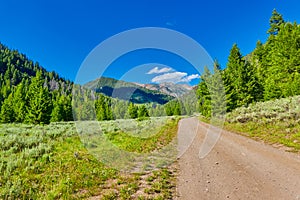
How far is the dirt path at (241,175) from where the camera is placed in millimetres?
5375

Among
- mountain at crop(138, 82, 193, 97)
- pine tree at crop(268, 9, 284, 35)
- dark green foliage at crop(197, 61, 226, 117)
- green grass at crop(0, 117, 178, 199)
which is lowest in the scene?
green grass at crop(0, 117, 178, 199)

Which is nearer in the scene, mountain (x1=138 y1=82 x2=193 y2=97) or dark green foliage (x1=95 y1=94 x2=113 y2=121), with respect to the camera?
mountain (x1=138 y1=82 x2=193 y2=97)

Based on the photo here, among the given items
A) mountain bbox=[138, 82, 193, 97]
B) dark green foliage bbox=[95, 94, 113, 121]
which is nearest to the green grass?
mountain bbox=[138, 82, 193, 97]

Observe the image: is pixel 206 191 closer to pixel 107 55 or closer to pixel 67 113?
pixel 107 55

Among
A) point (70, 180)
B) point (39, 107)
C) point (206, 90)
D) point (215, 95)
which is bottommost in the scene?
point (70, 180)

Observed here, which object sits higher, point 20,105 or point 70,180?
point 20,105

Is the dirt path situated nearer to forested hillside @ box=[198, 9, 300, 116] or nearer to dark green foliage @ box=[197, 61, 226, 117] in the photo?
forested hillside @ box=[198, 9, 300, 116]

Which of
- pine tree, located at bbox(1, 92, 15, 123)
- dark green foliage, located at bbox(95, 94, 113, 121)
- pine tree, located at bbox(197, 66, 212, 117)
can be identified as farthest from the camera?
dark green foliage, located at bbox(95, 94, 113, 121)

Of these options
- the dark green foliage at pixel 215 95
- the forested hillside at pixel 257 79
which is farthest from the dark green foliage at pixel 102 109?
the forested hillside at pixel 257 79

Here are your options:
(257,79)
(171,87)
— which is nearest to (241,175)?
(257,79)

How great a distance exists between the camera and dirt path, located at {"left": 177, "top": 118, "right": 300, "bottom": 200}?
212 inches

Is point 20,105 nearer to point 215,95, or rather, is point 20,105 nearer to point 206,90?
point 206,90

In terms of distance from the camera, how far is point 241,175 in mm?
6688

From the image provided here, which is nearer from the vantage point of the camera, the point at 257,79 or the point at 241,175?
the point at 241,175
